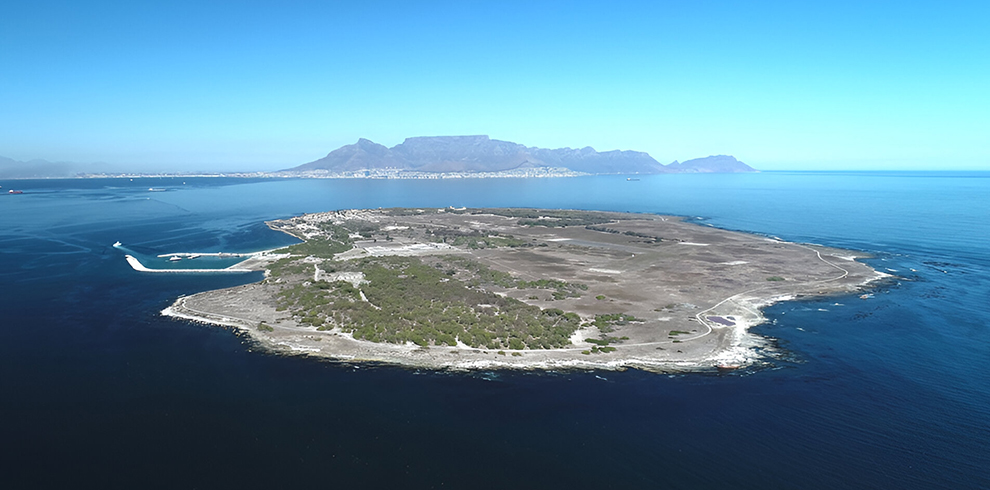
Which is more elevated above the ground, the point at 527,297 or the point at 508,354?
the point at 527,297

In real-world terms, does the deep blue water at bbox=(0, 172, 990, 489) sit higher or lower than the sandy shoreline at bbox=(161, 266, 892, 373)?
lower

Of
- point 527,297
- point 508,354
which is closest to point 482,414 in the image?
point 508,354

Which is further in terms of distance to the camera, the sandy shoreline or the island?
the island

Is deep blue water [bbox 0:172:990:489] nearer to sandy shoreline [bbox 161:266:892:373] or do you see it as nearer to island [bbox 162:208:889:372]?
sandy shoreline [bbox 161:266:892:373]

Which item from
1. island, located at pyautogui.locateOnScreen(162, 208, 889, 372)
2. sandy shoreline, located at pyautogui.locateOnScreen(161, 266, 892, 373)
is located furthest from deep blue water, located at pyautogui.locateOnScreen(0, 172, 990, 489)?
island, located at pyautogui.locateOnScreen(162, 208, 889, 372)

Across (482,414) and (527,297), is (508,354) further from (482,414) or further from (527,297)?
(527,297)

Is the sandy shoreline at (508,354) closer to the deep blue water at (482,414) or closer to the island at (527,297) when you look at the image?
the island at (527,297)

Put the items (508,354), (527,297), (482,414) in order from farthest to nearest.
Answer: (527,297) → (508,354) → (482,414)

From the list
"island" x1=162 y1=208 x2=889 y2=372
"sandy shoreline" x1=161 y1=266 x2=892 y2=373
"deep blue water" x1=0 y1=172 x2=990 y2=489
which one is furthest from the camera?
"island" x1=162 y1=208 x2=889 y2=372

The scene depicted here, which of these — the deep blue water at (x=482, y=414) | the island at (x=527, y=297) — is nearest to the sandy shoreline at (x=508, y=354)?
the island at (x=527, y=297)
